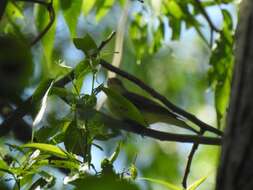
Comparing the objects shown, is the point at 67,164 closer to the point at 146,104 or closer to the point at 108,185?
the point at 108,185

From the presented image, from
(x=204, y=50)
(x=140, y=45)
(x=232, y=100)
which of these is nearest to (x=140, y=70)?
(x=204, y=50)

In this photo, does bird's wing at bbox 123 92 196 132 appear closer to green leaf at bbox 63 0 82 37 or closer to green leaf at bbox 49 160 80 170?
green leaf at bbox 63 0 82 37

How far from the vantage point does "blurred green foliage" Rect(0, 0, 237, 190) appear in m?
2.19

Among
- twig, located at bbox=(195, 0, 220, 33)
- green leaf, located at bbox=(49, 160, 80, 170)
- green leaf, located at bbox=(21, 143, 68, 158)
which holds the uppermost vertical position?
twig, located at bbox=(195, 0, 220, 33)

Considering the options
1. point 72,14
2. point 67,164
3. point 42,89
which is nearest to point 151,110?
point 72,14

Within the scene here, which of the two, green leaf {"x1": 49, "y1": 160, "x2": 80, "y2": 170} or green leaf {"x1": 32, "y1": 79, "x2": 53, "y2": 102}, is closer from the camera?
green leaf {"x1": 49, "y1": 160, "x2": 80, "y2": 170}

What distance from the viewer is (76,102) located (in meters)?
2.18

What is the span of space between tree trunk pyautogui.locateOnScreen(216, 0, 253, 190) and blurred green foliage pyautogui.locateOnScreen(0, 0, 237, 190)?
184 millimetres

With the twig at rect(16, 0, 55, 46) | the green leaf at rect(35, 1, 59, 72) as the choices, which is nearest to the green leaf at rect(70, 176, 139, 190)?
the twig at rect(16, 0, 55, 46)

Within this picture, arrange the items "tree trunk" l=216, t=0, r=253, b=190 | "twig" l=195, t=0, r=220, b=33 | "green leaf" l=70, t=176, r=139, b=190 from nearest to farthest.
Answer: "tree trunk" l=216, t=0, r=253, b=190, "green leaf" l=70, t=176, r=139, b=190, "twig" l=195, t=0, r=220, b=33

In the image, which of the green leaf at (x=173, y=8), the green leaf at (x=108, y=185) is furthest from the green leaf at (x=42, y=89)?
the green leaf at (x=173, y=8)

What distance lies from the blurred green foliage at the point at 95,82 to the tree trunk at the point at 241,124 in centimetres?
18

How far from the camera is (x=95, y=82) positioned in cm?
225

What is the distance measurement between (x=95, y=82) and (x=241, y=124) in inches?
41.8
